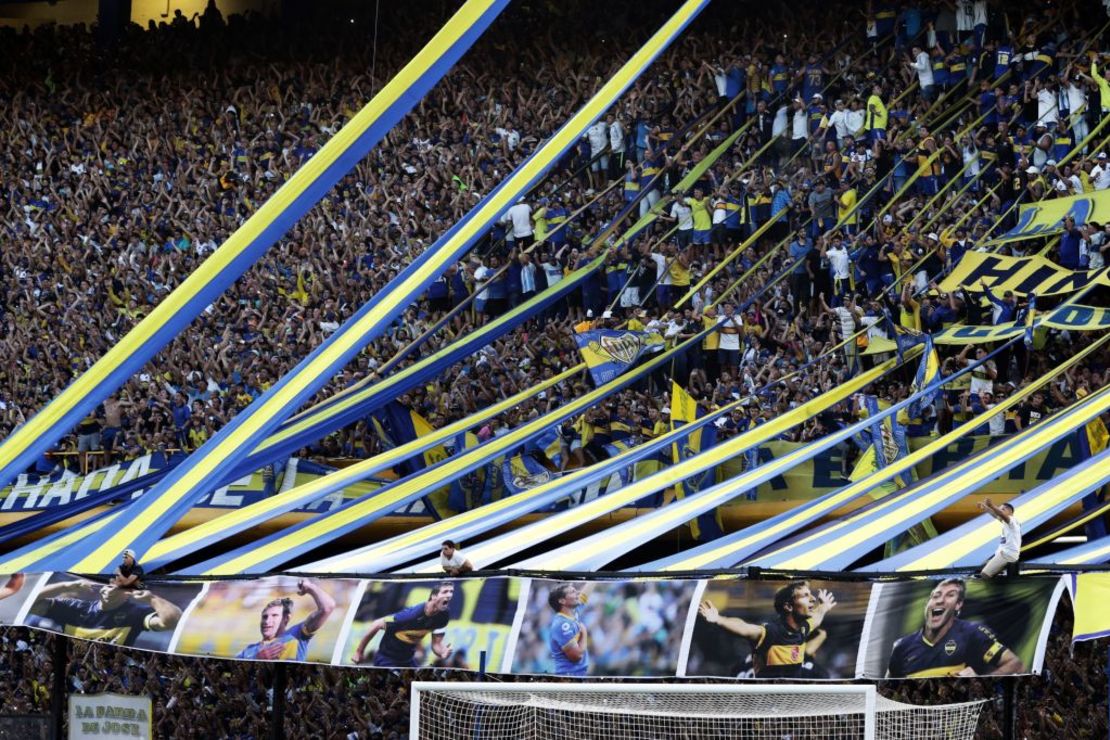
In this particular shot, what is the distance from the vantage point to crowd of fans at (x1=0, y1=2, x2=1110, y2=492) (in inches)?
803

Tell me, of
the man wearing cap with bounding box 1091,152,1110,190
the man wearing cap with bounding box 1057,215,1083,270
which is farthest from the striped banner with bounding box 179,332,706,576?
the man wearing cap with bounding box 1091,152,1110,190

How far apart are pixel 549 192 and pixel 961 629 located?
1394cm

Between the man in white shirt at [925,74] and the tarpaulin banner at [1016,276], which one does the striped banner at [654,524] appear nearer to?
the tarpaulin banner at [1016,276]

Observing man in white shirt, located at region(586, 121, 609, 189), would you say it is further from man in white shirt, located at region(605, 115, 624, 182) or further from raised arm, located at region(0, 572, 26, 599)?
raised arm, located at region(0, 572, 26, 599)

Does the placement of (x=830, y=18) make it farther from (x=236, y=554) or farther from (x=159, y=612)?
(x=159, y=612)

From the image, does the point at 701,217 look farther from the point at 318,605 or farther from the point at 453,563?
the point at 318,605

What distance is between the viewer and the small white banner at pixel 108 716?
14.5m

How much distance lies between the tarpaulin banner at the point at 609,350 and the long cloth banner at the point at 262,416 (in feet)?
16.4

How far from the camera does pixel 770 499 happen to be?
1755cm

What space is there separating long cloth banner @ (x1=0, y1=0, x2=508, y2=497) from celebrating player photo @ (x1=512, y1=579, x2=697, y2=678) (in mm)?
4375

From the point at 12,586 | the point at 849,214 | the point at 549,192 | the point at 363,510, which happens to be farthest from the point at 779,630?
the point at 549,192

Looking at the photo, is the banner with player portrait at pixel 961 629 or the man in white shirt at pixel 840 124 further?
the man in white shirt at pixel 840 124

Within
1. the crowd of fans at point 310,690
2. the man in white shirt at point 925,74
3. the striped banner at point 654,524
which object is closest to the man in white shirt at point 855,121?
the man in white shirt at point 925,74

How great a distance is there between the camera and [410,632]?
12367mm
